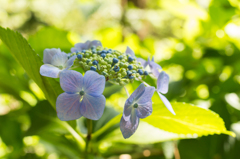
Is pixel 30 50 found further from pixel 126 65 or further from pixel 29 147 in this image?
pixel 29 147

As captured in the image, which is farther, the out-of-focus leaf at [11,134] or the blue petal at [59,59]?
the out-of-focus leaf at [11,134]

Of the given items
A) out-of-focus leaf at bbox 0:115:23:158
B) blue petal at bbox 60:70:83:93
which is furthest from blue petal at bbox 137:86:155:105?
out-of-focus leaf at bbox 0:115:23:158

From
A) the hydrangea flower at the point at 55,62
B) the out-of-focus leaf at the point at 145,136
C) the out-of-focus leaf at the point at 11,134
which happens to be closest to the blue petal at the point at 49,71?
the hydrangea flower at the point at 55,62

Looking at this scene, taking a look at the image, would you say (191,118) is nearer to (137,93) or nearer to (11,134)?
(137,93)

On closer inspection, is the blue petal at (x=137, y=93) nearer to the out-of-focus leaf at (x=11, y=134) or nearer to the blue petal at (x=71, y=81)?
the blue petal at (x=71, y=81)

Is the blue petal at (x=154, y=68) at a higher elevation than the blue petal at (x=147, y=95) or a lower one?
lower

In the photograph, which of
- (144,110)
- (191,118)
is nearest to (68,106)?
(144,110)

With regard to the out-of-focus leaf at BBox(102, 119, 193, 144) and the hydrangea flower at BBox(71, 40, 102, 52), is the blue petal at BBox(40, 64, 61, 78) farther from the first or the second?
the out-of-focus leaf at BBox(102, 119, 193, 144)

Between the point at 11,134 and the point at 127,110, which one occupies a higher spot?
the point at 127,110
